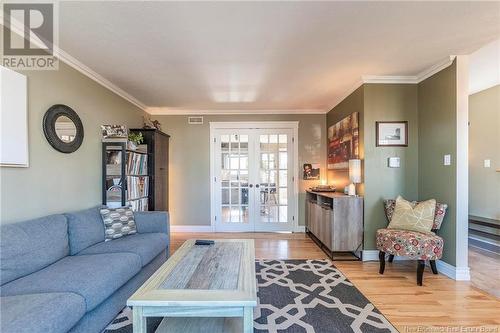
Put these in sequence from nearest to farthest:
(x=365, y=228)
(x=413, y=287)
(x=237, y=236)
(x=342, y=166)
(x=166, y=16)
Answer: (x=166, y=16), (x=413, y=287), (x=365, y=228), (x=342, y=166), (x=237, y=236)

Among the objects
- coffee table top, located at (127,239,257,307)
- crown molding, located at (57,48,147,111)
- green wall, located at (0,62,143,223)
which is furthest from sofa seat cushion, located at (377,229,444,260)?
crown molding, located at (57,48,147,111)

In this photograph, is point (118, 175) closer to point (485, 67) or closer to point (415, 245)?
point (415, 245)

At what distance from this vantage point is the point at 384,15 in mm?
1853

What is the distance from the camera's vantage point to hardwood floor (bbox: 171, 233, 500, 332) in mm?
1839

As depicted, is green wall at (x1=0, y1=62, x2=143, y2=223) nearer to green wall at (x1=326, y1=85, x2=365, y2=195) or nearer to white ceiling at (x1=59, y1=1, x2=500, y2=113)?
white ceiling at (x1=59, y1=1, x2=500, y2=113)

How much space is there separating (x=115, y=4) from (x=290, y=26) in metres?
1.35

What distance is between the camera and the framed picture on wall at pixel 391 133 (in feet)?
10.3

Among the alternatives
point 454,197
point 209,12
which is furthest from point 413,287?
point 209,12

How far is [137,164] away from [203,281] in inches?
98.1

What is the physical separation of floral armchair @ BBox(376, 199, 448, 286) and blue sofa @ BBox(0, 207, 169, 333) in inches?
101

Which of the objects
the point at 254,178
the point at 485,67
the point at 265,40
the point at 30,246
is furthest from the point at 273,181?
the point at 30,246

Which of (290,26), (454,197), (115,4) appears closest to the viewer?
(115,4)

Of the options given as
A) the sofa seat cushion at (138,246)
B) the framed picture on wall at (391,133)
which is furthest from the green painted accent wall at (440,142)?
the sofa seat cushion at (138,246)

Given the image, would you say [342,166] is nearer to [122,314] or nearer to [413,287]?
[413,287]
